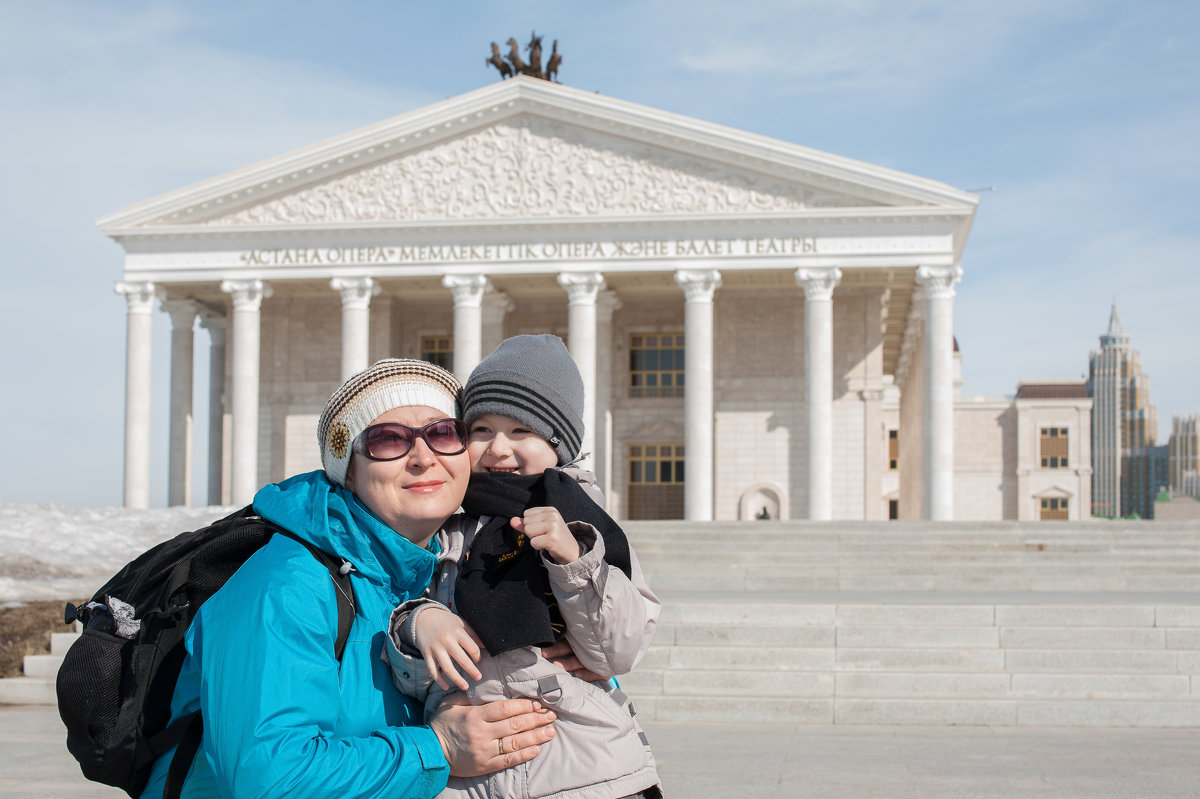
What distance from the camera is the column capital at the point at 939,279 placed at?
107 ft

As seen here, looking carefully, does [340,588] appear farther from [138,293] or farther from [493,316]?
[138,293]

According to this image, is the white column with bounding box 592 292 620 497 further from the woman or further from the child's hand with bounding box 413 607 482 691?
the child's hand with bounding box 413 607 482 691

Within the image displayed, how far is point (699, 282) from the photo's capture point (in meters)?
33.7

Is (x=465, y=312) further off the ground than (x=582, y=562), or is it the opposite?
Result: (x=465, y=312)

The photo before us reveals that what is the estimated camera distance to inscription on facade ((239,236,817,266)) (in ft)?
110

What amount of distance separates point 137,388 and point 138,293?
2987mm

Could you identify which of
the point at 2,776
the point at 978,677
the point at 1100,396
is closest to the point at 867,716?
the point at 978,677

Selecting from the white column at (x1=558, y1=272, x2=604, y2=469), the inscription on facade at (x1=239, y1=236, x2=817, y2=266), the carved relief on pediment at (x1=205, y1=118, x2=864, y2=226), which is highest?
the carved relief on pediment at (x1=205, y1=118, x2=864, y2=226)

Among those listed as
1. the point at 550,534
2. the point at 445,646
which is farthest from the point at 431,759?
the point at 550,534

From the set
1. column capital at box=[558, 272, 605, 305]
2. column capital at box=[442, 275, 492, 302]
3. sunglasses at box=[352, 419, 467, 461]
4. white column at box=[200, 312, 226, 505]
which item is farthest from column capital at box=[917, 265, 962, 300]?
sunglasses at box=[352, 419, 467, 461]

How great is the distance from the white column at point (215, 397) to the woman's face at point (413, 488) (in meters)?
39.0

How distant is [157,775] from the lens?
2895mm

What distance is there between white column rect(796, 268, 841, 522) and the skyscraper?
447 ft

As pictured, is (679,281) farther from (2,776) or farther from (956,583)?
(2,776)
